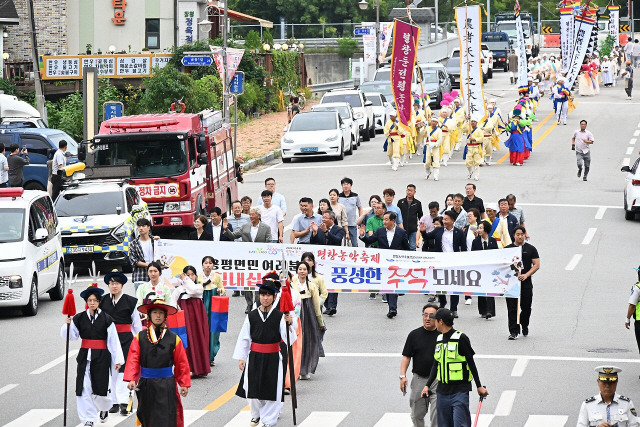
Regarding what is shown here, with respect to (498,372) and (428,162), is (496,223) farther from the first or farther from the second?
(428,162)

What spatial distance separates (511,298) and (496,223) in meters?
2.38

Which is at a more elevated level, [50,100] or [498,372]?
[50,100]

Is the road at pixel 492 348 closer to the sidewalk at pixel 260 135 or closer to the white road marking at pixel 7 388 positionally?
the white road marking at pixel 7 388

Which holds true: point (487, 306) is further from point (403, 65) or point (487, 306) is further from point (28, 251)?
point (403, 65)

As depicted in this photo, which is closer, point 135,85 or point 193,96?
point 193,96

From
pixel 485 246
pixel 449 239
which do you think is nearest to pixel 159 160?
pixel 449 239

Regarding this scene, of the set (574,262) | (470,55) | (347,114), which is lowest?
(574,262)

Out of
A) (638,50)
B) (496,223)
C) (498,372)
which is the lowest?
(498,372)

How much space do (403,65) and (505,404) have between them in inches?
971

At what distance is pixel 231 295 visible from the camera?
67.9 feet

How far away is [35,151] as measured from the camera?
30172mm

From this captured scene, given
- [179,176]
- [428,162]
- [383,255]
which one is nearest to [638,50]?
[428,162]

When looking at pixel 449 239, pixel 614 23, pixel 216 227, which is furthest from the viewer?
pixel 614 23

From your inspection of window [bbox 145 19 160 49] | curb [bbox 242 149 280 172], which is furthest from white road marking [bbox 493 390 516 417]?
window [bbox 145 19 160 49]
